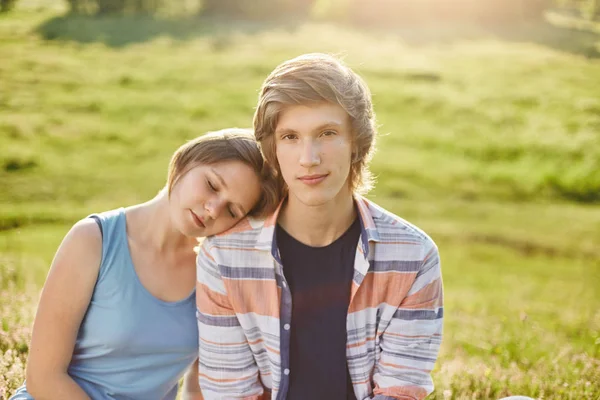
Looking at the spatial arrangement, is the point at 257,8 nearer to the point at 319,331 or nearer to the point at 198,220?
the point at 198,220

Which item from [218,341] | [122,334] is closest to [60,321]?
[122,334]

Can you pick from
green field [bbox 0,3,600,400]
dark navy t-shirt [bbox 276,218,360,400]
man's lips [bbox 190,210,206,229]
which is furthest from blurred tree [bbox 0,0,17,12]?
dark navy t-shirt [bbox 276,218,360,400]

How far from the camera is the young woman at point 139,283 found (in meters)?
4.12

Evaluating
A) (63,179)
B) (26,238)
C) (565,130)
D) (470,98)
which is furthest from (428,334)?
(470,98)

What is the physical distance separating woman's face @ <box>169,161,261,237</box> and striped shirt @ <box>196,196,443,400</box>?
0.51 feet

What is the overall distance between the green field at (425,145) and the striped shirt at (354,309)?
2.83 feet

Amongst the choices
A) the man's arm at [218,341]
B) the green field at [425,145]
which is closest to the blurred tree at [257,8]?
the green field at [425,145]

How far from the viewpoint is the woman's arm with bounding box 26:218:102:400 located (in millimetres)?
4105

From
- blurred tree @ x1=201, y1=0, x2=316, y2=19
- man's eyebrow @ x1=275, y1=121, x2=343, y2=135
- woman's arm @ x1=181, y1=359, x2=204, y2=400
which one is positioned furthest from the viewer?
blurred tree @ x1=201, y1=0, x2=316, y2=19

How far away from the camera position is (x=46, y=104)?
877 inches

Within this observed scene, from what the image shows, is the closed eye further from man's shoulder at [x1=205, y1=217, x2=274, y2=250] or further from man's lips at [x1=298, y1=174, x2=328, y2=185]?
man's lips at [x1=298, y1=174, x2=328, y2=185]

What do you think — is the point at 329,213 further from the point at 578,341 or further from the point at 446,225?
the point at 446,225

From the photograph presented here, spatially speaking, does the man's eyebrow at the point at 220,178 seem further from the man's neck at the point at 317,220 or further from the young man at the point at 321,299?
the man's neck at the point at 317,220

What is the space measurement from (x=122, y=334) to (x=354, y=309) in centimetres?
144
